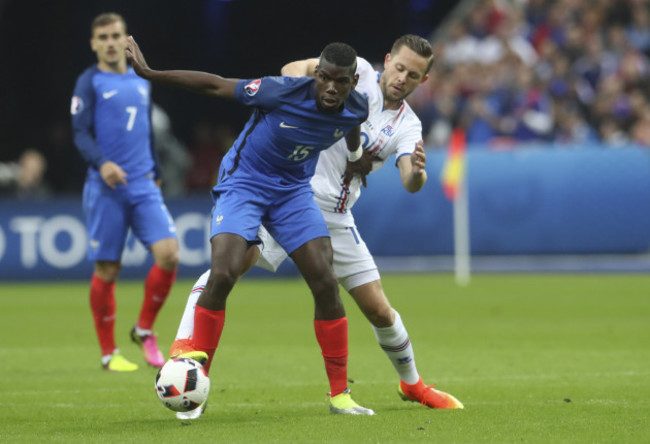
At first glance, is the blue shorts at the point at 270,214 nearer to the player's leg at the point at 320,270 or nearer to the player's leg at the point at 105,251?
the player's leg at the point at 320,270

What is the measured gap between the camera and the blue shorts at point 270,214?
6.22m

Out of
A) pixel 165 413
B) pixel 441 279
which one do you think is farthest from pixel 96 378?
pixel 441 279

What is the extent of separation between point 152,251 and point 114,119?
1082 millimetres

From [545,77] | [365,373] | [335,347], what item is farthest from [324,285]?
[545,77]

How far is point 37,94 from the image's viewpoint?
23.9 meters

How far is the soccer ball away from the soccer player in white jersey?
2.79 feet

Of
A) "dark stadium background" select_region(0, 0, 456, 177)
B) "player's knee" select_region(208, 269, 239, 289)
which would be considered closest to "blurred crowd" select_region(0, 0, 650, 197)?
"dark stadium background" select_region(0, 0, 456, 177)

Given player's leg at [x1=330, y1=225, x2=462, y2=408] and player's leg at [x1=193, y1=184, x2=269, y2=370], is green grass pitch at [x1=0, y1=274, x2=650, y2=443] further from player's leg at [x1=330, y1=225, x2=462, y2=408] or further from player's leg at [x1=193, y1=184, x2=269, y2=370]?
player's leg at [x1=193, y1=184, x2=269, y2=370]

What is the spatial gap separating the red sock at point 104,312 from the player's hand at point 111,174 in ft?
2.62

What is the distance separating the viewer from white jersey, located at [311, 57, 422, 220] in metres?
6.86

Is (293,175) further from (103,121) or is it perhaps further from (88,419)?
(103,121)

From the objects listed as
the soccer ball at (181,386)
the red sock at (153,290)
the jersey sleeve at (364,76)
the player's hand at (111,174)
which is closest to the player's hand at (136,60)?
the jersey sleeve at (364,76)

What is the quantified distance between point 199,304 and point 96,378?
2405mm

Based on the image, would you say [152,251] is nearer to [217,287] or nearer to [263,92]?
[217,287]
